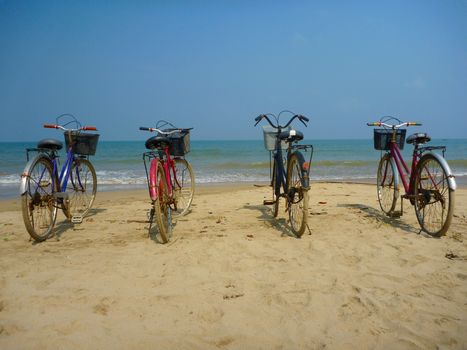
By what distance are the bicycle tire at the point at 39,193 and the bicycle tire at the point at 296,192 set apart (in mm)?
2965

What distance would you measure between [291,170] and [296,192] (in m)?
0.36

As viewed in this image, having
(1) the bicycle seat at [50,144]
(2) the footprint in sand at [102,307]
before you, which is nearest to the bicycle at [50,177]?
(1) the bicycle seat at [50,144]

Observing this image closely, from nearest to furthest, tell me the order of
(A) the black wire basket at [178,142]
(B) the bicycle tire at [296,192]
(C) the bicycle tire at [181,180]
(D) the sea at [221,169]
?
(B) the bicycle tire at [296,192] < (A) the black wire basket at [178,142] < (C) the bicycle tire at [181,180] < (D) the sea at [221,169]

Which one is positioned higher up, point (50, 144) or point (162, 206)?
point (50, 144)

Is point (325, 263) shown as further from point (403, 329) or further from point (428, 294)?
point (403, 329)

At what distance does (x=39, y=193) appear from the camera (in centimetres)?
390

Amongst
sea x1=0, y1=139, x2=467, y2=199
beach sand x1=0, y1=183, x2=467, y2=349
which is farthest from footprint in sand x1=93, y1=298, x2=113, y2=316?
sea x1=0, y1=139, x2=467, y2=199

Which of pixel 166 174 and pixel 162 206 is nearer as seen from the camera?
pixel 162 206

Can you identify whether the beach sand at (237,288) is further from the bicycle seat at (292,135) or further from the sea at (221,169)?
the sea at (221,169)

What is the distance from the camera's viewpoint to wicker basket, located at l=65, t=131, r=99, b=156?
15.8ft

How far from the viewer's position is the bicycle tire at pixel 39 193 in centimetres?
362

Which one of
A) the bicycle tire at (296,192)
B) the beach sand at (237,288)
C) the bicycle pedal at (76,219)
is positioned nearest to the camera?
the beach sand at (237,288)

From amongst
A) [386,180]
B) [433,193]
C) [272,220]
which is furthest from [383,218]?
[272,220]

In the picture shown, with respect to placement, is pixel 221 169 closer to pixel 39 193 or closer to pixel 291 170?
pixel 291 170
